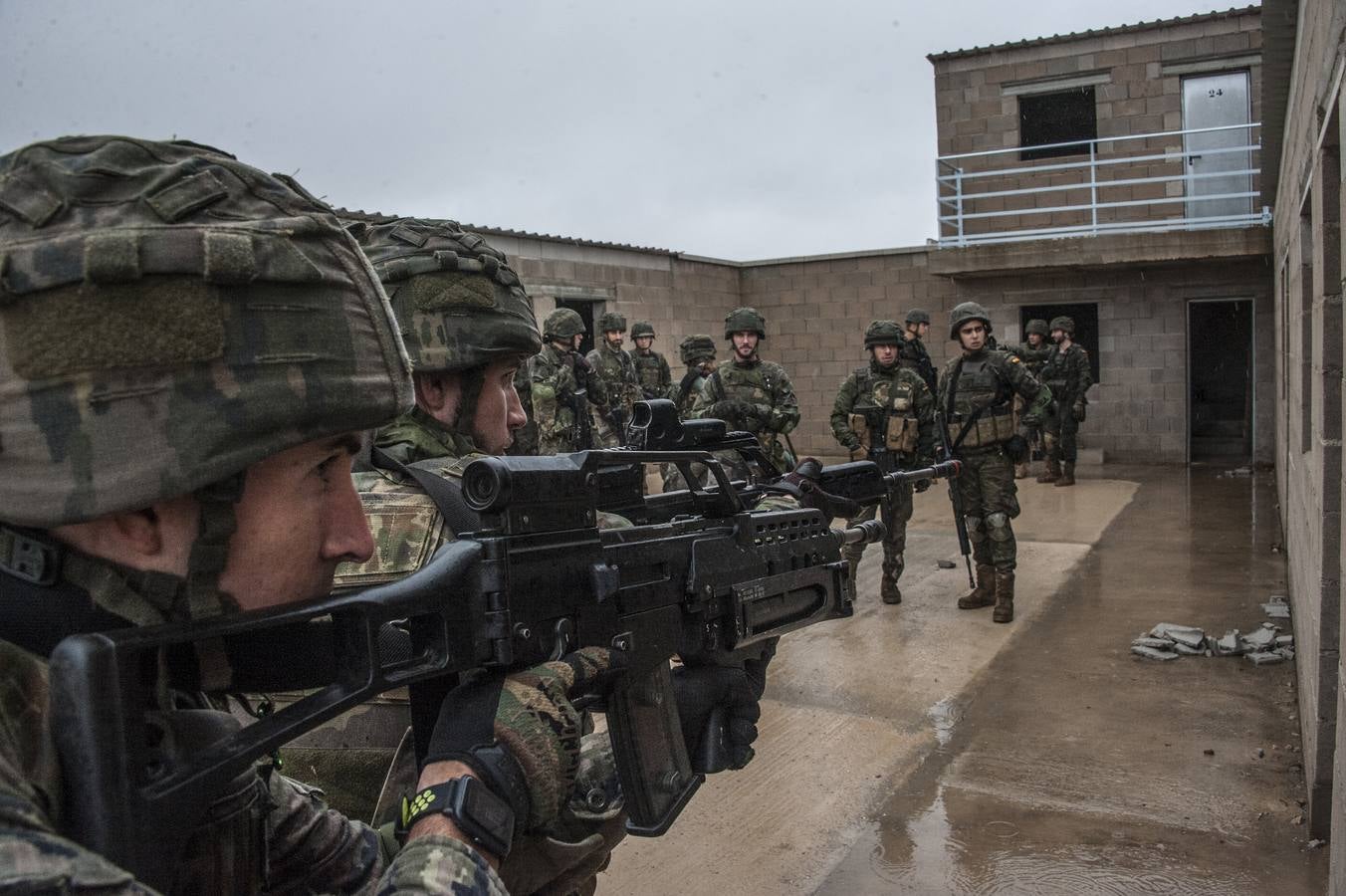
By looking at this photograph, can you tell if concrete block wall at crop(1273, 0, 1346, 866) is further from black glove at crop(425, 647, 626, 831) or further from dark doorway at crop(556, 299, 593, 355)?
dark doorway at crop(556, 299, 593, 355)

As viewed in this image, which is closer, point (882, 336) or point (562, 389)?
point (882, 336)

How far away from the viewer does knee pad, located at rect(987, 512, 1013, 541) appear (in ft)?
21.5

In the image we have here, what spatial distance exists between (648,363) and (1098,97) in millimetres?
7830

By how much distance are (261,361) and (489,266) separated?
1.40 meters

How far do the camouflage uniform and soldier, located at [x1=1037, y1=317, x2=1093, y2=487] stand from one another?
39.2ft

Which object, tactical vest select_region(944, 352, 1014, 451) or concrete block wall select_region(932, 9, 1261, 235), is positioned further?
concrete block wall select_region(932, 9, 1261, 235)

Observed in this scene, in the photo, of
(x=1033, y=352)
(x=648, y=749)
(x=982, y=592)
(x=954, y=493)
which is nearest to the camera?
(x=648, y=749)

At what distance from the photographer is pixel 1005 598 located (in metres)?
6.33

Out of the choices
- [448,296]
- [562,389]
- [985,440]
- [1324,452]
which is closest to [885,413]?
[985,440]

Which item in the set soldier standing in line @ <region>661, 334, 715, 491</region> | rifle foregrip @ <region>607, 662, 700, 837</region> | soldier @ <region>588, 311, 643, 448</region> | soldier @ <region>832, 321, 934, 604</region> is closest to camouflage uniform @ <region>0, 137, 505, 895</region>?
rifle foregrip @ <region>607, 662, 700, 837</region>

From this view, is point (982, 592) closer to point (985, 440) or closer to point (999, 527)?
point (999, 527)

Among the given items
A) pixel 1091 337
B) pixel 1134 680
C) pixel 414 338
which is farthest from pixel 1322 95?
pixel 1091 337

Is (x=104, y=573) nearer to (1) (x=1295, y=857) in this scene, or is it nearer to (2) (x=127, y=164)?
(2) (x=127, y=164)

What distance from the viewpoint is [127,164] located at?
1063mm
